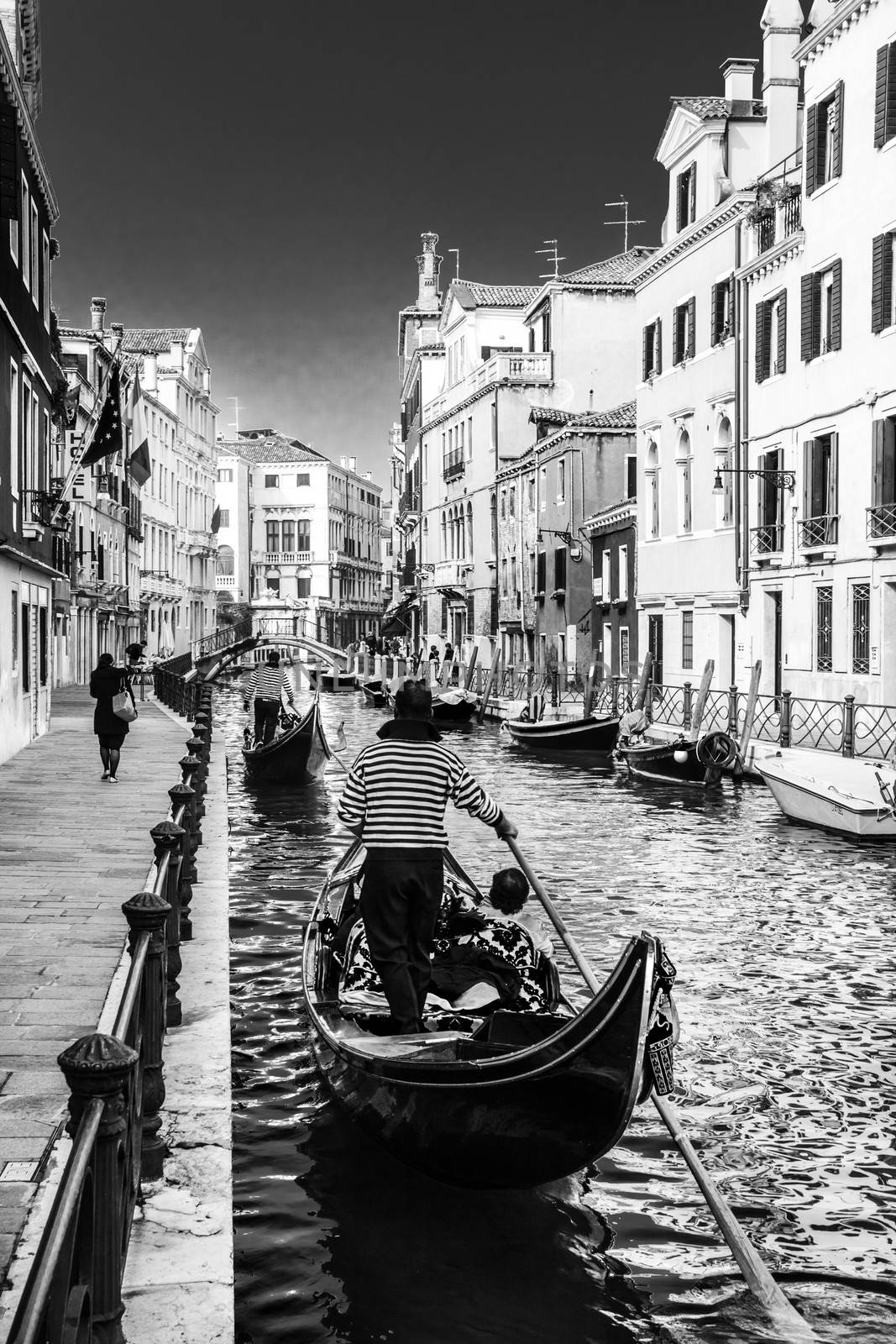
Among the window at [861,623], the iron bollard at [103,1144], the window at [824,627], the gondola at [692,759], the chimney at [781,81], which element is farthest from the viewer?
the chimney at [781,81]

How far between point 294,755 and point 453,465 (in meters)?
34.4

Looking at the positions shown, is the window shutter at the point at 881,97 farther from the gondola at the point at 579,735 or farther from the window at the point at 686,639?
the window at the point at 686,639

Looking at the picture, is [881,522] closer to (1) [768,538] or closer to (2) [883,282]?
(2) [883,282]

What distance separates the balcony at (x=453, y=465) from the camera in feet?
169

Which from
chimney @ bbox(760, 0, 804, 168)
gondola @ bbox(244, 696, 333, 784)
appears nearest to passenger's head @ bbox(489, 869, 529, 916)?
gondola @ bbox(244, 696, 333, 784)

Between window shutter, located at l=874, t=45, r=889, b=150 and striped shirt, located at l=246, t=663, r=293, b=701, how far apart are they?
11014mm

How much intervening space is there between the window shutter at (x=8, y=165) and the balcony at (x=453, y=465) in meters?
35.7

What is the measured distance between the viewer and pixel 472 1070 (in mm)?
4848

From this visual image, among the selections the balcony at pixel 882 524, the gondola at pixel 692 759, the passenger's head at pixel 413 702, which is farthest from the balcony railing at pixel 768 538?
the passenger's head at pixel 413 702

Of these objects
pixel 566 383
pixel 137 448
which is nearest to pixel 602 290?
pixel 566 383

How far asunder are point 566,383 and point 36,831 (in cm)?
3471

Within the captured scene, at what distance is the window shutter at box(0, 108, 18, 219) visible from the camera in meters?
15.4

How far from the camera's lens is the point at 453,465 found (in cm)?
5275

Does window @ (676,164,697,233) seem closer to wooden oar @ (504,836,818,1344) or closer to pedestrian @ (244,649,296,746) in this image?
pedestrian @ (244,649,296,746)
